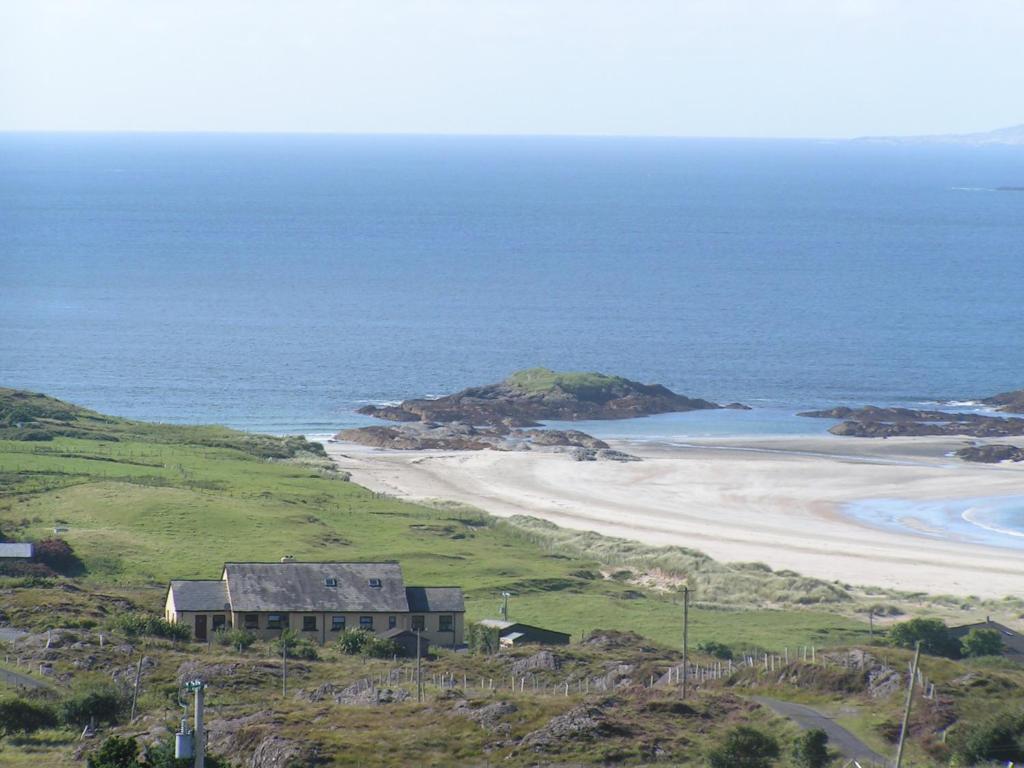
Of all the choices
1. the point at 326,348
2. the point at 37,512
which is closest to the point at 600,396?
the point at 326,348

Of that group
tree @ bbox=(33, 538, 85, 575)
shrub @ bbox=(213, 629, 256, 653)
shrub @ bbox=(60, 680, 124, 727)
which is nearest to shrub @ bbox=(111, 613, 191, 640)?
shrub @ bbox=(213, 629, 256, 653)

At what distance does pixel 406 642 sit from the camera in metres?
56.6

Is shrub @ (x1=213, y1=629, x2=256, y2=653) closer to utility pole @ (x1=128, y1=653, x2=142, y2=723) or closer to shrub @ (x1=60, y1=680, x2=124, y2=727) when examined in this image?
utility pole @ (x1=128, y1=653, x2=142, y2=723)

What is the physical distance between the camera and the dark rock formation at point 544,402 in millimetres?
119875

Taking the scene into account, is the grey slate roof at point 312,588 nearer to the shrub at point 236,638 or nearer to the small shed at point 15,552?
the shrub at point 236,638

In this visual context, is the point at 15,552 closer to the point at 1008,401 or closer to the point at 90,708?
the point at 90,708

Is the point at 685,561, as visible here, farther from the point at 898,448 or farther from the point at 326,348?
the point at 326,348

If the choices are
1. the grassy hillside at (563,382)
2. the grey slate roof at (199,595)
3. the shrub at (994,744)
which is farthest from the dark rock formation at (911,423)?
the shrub at (994,744)

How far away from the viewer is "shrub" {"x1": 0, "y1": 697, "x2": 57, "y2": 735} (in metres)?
42.6

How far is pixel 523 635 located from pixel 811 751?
65.0 ft

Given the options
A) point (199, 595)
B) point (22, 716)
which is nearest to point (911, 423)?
point (199, 595)

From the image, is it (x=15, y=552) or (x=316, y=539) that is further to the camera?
(x=316, y=539)

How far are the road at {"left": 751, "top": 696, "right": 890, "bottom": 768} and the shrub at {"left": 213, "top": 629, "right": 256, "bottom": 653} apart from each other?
16911 millimetres

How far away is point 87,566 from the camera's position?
68.3m
